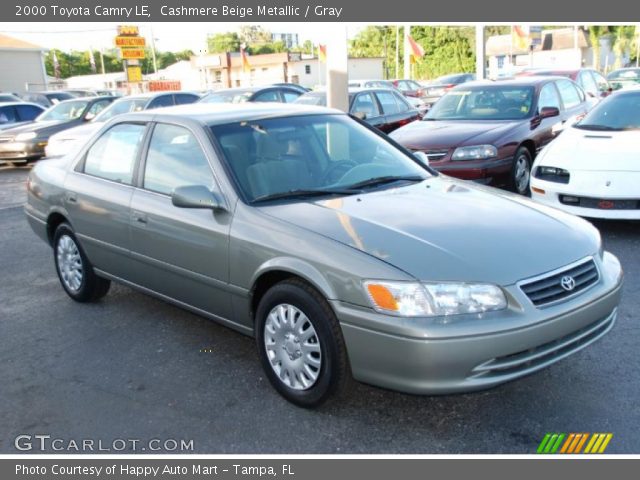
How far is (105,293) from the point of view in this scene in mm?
5465

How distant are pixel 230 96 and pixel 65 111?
4.42 m

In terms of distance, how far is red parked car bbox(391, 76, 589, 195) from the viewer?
25.6 ft

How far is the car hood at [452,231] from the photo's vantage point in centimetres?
310

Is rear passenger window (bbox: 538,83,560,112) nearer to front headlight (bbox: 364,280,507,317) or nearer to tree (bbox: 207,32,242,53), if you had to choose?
front headlight (bbox: 364,280,507,317)

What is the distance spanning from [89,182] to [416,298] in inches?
121

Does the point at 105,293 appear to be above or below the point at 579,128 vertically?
below

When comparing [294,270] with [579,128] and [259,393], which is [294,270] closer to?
[259,393]

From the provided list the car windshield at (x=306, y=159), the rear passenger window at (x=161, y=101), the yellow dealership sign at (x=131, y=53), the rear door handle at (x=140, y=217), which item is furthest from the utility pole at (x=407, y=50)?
the rear door handle at (x=140, y=217)

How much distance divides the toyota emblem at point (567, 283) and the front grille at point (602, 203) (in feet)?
11.0

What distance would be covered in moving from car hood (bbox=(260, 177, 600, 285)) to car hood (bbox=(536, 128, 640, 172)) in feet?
9.02

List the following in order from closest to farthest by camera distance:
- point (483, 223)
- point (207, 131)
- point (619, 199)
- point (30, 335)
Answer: point (483, 223) → point (207, 131) → point (30, 335) → point (619, 199)

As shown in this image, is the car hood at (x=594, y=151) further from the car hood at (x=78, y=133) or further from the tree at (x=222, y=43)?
the tree at (x=222, y=43)

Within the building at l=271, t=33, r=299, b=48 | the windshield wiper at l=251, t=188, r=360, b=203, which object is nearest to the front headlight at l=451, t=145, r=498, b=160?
the windshield wiper at l=251, t=188, r=360, b=203

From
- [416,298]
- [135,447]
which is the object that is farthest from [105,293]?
[416,298]
